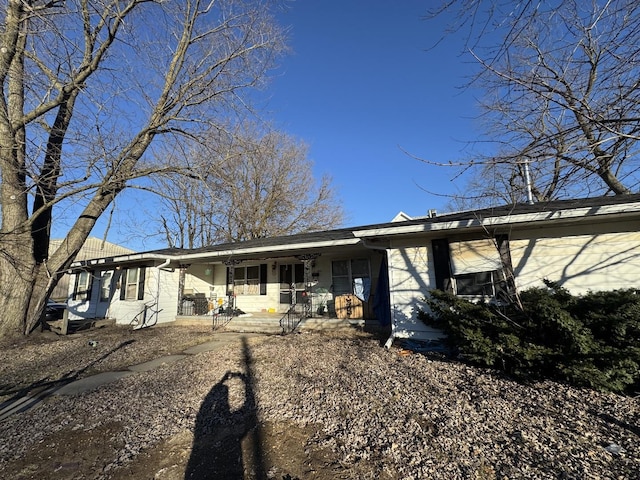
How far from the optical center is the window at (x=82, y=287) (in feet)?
51.8

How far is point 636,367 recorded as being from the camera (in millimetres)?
3773

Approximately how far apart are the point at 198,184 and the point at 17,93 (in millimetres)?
5530

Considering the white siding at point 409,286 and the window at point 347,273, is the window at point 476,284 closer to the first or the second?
the white siding at point 409,286

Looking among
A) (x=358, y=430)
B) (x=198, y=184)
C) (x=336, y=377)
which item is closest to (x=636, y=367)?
(x=358, y=430)

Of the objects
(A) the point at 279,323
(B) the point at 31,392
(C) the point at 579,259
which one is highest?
(C) the point at 579,259

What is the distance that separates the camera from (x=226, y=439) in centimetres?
326

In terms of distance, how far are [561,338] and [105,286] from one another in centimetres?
1741

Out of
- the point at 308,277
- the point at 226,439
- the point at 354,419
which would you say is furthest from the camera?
the point at 308,277

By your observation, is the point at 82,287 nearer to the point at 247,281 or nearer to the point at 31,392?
the point at 247,281

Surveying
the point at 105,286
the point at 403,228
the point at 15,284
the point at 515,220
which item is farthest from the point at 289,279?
the point at 105,286

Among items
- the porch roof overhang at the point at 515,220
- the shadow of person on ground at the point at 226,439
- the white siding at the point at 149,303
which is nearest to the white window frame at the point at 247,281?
the white siding at the point at 149,303

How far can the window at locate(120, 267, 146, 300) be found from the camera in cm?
1286

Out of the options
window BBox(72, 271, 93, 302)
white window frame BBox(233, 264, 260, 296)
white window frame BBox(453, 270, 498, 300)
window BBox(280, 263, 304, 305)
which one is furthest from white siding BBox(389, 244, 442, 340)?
window BBox(72, 271, 93, 302)

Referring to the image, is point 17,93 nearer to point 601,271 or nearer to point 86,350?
point 86,350
